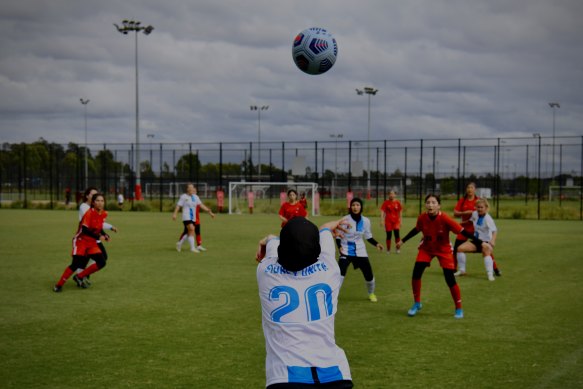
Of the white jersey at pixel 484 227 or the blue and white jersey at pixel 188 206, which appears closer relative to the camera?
the white jersey at pixel 484 227

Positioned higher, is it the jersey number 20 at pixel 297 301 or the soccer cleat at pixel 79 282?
the jersey number 20 at pixel 297 301

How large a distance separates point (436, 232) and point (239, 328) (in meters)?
3.40

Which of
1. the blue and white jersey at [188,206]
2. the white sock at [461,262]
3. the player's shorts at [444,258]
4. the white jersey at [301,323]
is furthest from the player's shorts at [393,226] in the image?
the white jersey at [301,323]

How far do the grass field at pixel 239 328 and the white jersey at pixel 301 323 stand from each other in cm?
291

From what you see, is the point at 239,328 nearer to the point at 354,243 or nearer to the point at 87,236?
the point at 354,243

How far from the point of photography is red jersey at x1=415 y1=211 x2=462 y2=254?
9.53 metres

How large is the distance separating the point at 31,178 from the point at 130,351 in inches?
2869

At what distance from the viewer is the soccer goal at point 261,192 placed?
44031 mm

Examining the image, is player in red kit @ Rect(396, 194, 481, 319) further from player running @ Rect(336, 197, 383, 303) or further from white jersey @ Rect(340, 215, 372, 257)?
white jersey @ Rect(340, 215, 372, 257)

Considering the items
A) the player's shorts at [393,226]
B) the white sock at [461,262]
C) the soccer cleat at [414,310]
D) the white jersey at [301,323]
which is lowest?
the soccer cleat at [414,310]

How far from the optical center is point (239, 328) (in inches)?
349

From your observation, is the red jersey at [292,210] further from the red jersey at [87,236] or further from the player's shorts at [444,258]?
the player's shorts at [444,258]

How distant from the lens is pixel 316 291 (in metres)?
3.63

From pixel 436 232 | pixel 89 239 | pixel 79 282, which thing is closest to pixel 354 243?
pixel 436 232
